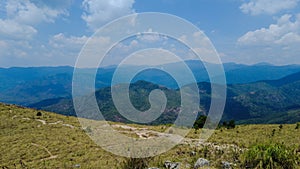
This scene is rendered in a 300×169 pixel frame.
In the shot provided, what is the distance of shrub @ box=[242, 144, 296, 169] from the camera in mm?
13273

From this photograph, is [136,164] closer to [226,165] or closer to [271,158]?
[226,165]

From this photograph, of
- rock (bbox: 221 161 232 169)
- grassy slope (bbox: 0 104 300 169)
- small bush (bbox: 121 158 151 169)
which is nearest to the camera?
small bush (bbox: 121 158 151 169)

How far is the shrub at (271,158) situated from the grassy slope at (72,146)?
1751 millimetres

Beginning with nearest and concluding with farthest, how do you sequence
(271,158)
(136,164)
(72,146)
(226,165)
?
(271,158), (136,164), (226,165), (72,146)

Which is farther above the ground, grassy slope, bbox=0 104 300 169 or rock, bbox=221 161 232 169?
rock, bbox=221 161 232 169

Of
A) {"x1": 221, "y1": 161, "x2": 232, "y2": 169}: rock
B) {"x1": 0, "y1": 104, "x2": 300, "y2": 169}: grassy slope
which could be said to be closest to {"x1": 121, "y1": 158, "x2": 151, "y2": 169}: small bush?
{"x1": 0, "y1": 104, "x2": 300, "y2": 169}: grassy slope

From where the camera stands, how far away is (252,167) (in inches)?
545

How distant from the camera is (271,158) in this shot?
1334 cm

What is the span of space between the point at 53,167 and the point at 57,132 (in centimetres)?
1451

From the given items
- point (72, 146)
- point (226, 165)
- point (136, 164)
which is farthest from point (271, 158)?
point (72, 146)

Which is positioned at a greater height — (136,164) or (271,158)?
Answer: (271,158)

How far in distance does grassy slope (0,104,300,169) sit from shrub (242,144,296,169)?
175 cm

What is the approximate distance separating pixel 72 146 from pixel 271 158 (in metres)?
20.5

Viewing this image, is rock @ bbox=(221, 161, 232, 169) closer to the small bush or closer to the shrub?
the shrub
